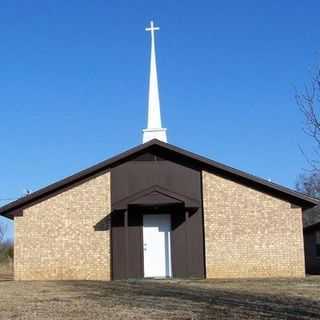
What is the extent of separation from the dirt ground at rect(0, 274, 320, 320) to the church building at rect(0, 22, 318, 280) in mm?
5602

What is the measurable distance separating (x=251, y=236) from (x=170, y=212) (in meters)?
3.05

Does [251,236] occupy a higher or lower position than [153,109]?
Result: lower

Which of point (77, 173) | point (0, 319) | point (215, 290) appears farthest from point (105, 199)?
point (0, 319)

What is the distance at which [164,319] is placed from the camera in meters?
11.2

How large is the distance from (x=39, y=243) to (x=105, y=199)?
9.30 feet

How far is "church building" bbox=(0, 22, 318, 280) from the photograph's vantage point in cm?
2483

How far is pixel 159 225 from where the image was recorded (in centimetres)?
2531

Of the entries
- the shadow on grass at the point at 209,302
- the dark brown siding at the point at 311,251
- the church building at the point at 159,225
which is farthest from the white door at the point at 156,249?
the dark brown siding at the point at 311,251

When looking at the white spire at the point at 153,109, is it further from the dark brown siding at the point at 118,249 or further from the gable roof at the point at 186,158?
the dark brown siding at the point at 118,249

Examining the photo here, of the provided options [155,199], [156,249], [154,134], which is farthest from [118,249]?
[154,134]

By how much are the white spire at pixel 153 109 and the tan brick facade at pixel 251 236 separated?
494cm

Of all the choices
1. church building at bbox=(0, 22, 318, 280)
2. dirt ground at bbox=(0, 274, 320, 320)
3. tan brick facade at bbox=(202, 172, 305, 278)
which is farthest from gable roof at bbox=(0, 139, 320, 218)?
dirt ground at bbox=(0, 274, 320, 320)

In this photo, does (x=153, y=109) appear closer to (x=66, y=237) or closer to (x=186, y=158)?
(x=186, y=158)

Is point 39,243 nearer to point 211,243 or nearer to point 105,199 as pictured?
point 105,199
